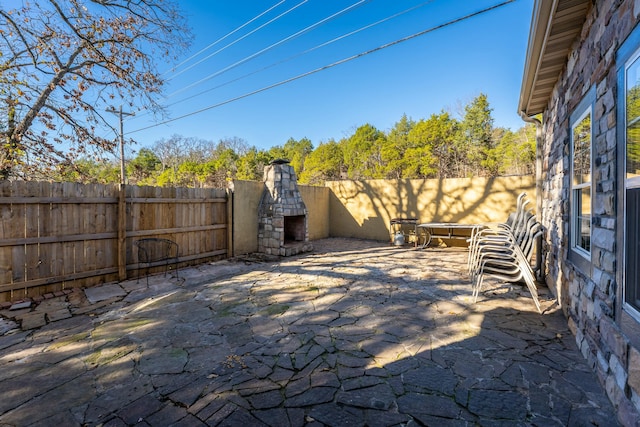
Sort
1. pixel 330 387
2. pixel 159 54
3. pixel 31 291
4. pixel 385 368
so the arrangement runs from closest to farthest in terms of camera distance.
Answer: pixel 330 387
pixel 385 368
pixel 31 291
pixel 159 54

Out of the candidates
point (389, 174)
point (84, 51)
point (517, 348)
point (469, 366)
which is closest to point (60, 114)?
point (84, 51)

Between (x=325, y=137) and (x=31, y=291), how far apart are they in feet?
54.2

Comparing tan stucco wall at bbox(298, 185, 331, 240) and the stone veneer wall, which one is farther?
tan stucco wall at bbox(298, 185, 331, 240)

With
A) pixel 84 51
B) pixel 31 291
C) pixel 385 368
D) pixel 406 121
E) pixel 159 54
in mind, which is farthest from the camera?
pixel 406 121

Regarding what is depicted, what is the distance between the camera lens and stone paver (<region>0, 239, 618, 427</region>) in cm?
174

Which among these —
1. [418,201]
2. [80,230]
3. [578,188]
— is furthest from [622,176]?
[418,201]

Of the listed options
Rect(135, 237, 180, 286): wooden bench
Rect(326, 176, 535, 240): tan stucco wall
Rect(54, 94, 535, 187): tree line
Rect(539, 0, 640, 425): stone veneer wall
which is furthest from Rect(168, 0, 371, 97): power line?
Rect(539, 0, 640, 425): stone veneer wall

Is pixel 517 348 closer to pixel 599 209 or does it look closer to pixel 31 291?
pixel 599 209

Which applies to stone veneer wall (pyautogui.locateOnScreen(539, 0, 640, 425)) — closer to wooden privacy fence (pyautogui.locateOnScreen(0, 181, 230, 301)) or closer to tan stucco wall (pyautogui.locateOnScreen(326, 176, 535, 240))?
tan stucco wall (pyautogui.locateOnScreen(326, 176, 535, 240))

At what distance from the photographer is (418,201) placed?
8.26 meters

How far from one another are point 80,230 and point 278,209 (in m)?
3.66

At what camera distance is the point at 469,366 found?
7.23ft

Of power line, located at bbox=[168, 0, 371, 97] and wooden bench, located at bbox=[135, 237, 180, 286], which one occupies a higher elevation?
power line, located at bbox=[168, 0, 371, 97]

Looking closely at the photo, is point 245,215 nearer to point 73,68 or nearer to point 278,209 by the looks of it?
point 278,209
